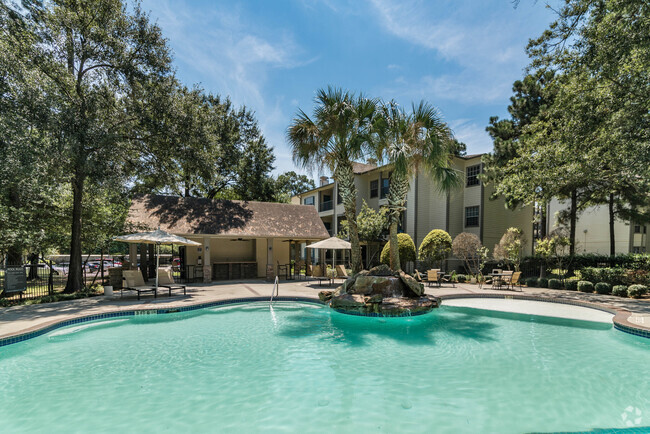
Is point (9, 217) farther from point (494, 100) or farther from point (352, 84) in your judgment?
point (494, 100)

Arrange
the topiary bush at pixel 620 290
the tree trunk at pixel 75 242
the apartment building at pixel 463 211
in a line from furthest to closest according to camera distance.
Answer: the apartment building at pixel 463 211 → the topiary bush at pixel 620 290 → the tree trunk at pixel 75 242

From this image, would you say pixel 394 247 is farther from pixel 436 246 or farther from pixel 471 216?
pixel 471 216

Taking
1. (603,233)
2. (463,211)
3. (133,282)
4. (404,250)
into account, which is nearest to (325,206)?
(463,211)

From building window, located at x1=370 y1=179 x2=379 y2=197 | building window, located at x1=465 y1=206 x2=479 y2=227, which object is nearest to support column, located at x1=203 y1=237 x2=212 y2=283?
building window, located at x1=370 y1=179 x2=379 y2=197

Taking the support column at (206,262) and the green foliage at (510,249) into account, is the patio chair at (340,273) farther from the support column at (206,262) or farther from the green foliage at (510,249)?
the green foliage at (510,249)

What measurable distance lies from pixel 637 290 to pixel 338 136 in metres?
13.2

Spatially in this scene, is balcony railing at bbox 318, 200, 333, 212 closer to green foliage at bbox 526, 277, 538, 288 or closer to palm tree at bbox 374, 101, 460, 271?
green foliage at bbox 526, 277, 538, 288

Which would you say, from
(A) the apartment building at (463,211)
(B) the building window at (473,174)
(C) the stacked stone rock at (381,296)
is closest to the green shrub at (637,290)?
(C) the stacked stone rock at (381,296)

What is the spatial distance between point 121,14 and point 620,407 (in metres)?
18.0

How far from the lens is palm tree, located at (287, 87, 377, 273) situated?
11.4 meters

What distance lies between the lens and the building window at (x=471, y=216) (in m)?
23.6

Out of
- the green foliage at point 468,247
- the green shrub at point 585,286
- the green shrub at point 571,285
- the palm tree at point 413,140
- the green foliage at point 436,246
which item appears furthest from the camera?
the green foliage at point 436,246
